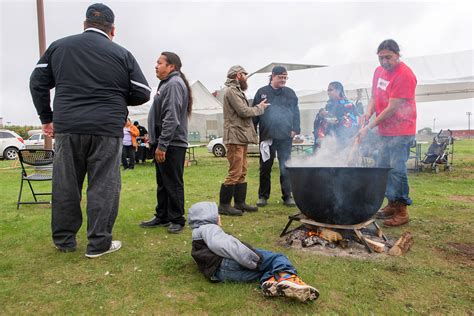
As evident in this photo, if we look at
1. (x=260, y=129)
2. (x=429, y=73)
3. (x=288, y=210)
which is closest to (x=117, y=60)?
(x=260, y=129)

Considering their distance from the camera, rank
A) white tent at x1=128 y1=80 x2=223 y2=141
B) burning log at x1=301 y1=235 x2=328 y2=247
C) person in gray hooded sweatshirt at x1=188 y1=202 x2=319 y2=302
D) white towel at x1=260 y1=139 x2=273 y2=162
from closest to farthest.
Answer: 1. person in gray hooded sweatshirt at x1=188 y1=202 x2=319 y2=302
2. burning log at x1=301 y1=235 x2=328 y2=247
3. white towel at x1=260 y1=139 x2=273 y2=162
4. white tent at x1=128 y1=80 x2=223 y2=141

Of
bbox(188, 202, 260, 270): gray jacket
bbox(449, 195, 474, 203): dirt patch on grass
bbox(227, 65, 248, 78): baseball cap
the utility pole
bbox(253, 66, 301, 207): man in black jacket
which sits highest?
the utility pole

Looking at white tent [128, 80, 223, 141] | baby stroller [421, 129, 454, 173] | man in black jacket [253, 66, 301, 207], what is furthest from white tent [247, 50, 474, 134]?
man in black jacket [253, 66, 301, 207]

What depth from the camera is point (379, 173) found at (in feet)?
9.91

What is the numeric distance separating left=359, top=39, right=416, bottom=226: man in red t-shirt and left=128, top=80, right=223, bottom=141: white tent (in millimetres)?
2571

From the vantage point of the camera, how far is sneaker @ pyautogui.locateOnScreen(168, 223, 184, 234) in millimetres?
3820

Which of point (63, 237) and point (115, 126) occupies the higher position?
point (115, 126)

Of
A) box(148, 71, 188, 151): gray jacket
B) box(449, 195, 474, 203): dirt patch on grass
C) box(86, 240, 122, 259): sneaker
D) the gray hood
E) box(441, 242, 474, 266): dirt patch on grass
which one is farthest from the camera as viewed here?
box(449, 195, 474, 203): dirt patch on grass

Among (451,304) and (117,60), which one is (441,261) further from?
(117,60)

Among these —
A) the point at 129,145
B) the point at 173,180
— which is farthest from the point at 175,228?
the point at 129,145

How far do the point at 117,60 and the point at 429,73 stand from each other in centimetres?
999

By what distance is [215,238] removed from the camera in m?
2.54

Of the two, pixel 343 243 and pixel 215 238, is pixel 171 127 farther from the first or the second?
pixel 343 243

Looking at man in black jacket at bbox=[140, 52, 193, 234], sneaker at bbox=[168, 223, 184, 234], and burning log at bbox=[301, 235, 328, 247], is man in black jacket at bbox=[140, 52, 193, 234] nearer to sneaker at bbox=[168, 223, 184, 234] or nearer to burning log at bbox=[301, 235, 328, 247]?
sneaker at bbox=[168, 223, 184, 234]
